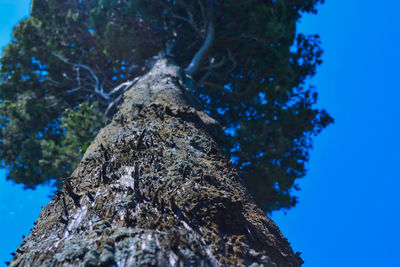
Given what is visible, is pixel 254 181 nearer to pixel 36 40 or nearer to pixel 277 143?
pixel 277 143

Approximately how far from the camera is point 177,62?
8.05 metres

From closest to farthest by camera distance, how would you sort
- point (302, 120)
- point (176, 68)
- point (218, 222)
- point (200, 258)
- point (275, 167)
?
point (200, 258)
point (218, 222)
point (176, 68)
point (275, 167)
point (302, 120)

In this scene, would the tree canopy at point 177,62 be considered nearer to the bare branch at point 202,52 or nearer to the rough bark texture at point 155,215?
the bare branch at point 202,52

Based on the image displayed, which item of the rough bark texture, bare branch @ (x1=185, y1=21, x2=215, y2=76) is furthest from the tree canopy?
the rough bark texture

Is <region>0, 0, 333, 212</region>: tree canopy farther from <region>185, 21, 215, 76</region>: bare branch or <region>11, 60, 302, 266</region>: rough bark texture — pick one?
<region>11, 60, 302, 266</region>: rough bark texture

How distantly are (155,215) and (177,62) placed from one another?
6.67 meters

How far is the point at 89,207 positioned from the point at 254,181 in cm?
575

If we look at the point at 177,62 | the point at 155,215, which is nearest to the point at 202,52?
the point at 177,62

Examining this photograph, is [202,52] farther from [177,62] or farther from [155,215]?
[155,215]

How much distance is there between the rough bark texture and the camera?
1.48m

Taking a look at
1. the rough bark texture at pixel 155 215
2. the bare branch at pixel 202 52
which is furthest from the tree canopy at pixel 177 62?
the rough bark texture at pixel 155 215

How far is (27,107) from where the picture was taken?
8.51m

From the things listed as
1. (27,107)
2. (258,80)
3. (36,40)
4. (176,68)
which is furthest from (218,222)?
(36,40)

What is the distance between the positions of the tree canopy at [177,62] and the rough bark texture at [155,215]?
4320 mm
